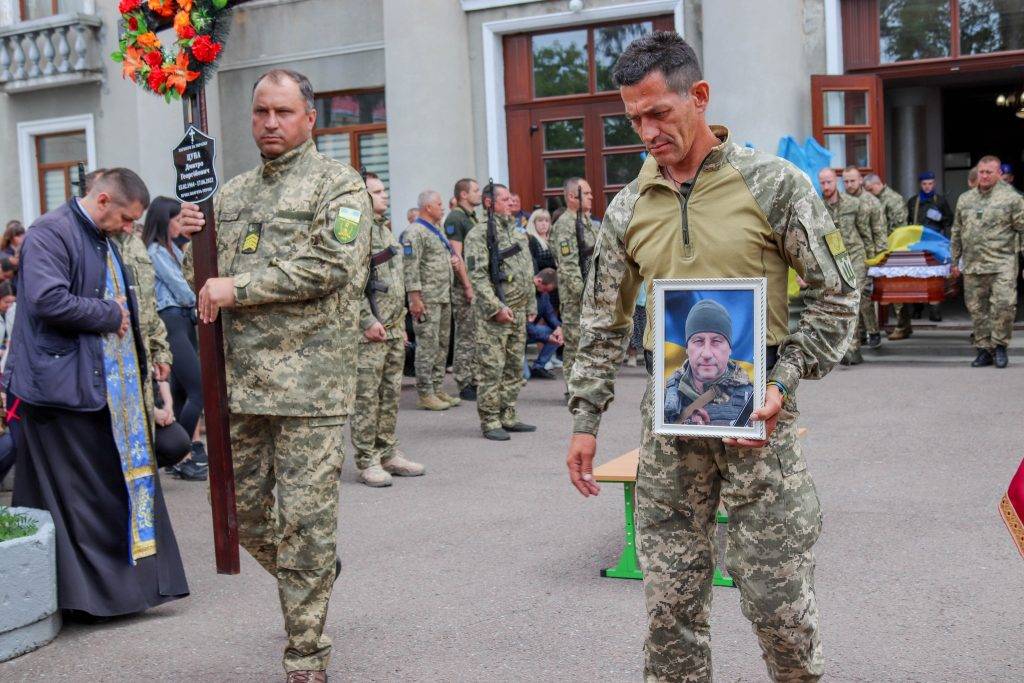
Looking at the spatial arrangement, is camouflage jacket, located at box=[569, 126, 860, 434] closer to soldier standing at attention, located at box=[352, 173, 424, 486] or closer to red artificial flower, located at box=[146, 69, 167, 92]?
red artificial flower, located at box=[146, 69, 167, 92]

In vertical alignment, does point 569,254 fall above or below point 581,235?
below

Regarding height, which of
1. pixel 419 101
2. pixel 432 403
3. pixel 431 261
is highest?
pixel 419 101

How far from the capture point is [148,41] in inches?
179

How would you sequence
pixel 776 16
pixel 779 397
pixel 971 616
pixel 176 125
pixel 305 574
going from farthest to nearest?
pixel 176 125 < pixel 776 16 < pixel 971 616 < pixel 305 574 < pixel 779 397

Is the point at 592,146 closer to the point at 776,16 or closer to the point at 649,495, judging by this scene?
the point at 776,16

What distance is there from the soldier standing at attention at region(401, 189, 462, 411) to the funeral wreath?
242 inches

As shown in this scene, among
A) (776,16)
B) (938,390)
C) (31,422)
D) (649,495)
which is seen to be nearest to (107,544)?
(31,422)

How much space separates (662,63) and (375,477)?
5.44 meters

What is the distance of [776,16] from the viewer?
14.9m

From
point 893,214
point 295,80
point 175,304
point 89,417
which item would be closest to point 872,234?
point 893,214

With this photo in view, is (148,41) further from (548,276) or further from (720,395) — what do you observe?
(548,276)

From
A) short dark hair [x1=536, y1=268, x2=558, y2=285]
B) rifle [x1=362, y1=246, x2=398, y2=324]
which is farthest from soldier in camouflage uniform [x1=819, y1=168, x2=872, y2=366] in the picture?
rifle [x1=362, y1=246, x2=398, y2=324]

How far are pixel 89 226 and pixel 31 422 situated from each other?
882 millimetres

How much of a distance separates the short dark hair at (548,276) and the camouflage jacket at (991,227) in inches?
177
